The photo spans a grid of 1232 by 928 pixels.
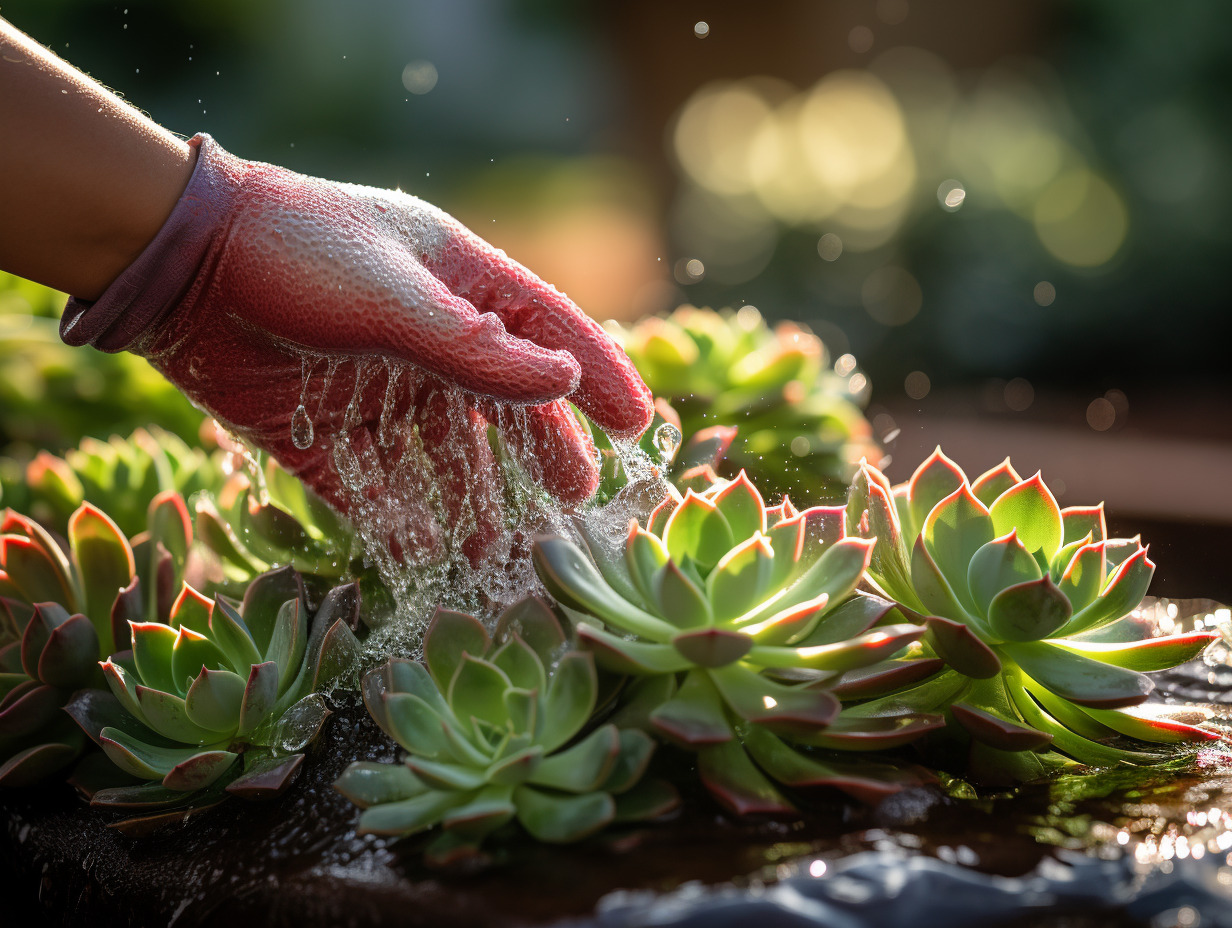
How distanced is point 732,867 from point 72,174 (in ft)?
2.89

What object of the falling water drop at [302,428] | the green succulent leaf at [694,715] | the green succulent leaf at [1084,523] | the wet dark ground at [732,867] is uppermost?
the falling water drop at [302,428]

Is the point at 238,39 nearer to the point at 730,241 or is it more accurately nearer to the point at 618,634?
the point at 730,241

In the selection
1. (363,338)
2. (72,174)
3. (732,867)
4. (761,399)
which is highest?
(72,174)

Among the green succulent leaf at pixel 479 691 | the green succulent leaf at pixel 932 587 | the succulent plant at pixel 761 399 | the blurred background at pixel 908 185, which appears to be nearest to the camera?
the green succulent leaf at pixel 479 691

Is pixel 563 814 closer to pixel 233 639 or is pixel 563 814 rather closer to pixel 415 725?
pixel 415 725

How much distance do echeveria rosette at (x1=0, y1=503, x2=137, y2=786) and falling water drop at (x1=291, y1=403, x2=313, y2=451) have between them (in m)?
0.23

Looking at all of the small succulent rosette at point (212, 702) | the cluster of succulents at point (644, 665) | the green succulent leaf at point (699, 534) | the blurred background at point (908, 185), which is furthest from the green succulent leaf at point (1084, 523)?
the blurred background at point (908, 185)

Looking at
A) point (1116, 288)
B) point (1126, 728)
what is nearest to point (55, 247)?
point (1126, 728)

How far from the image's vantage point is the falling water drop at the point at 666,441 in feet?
3.84

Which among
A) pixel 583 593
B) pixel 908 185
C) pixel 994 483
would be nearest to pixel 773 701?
pixel 583 593

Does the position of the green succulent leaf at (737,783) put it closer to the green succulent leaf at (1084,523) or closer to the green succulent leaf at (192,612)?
the green succulent leaf at (1084,523)

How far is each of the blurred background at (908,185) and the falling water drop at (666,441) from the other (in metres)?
1.19

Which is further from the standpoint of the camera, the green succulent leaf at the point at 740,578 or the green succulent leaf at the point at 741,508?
the green succulent leaf at the point at 741,508

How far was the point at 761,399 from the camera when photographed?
Answer: 146 centimetres
